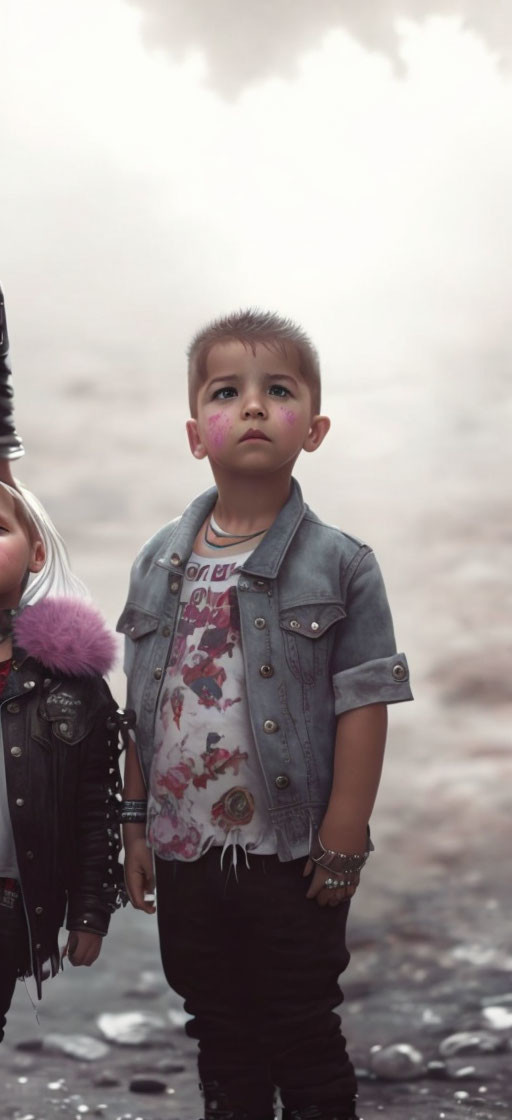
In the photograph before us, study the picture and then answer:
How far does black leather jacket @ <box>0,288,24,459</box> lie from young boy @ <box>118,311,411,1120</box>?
12.0 inches

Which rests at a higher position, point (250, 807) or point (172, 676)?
point (172, 676)

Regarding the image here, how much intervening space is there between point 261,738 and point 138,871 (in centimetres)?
35

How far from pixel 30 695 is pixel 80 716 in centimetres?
9

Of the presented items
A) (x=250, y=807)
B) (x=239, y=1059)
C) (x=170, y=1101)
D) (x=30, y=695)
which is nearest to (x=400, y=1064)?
(x=170, y=1101)

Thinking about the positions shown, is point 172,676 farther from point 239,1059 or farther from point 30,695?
point 239,1059

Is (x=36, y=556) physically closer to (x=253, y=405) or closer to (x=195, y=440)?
(x=195, y=440)

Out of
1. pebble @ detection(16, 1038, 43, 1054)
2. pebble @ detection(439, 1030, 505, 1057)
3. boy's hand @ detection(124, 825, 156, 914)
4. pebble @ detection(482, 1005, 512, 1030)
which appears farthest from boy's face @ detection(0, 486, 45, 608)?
pebble @ detection(482, 1005, 512, 1030)

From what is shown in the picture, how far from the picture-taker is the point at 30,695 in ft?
7.08

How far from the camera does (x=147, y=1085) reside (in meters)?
3.04

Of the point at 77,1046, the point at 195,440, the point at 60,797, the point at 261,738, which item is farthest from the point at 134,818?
the point at 77,1046

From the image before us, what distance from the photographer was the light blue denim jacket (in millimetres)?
2143

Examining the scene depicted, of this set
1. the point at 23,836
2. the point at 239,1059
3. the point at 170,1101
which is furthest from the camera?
the point at 170,1101

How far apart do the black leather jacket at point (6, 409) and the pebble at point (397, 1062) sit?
1710mm

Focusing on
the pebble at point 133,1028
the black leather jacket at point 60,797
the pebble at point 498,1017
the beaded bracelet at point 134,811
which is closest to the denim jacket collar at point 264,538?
the black leather jacket at point 60,797
